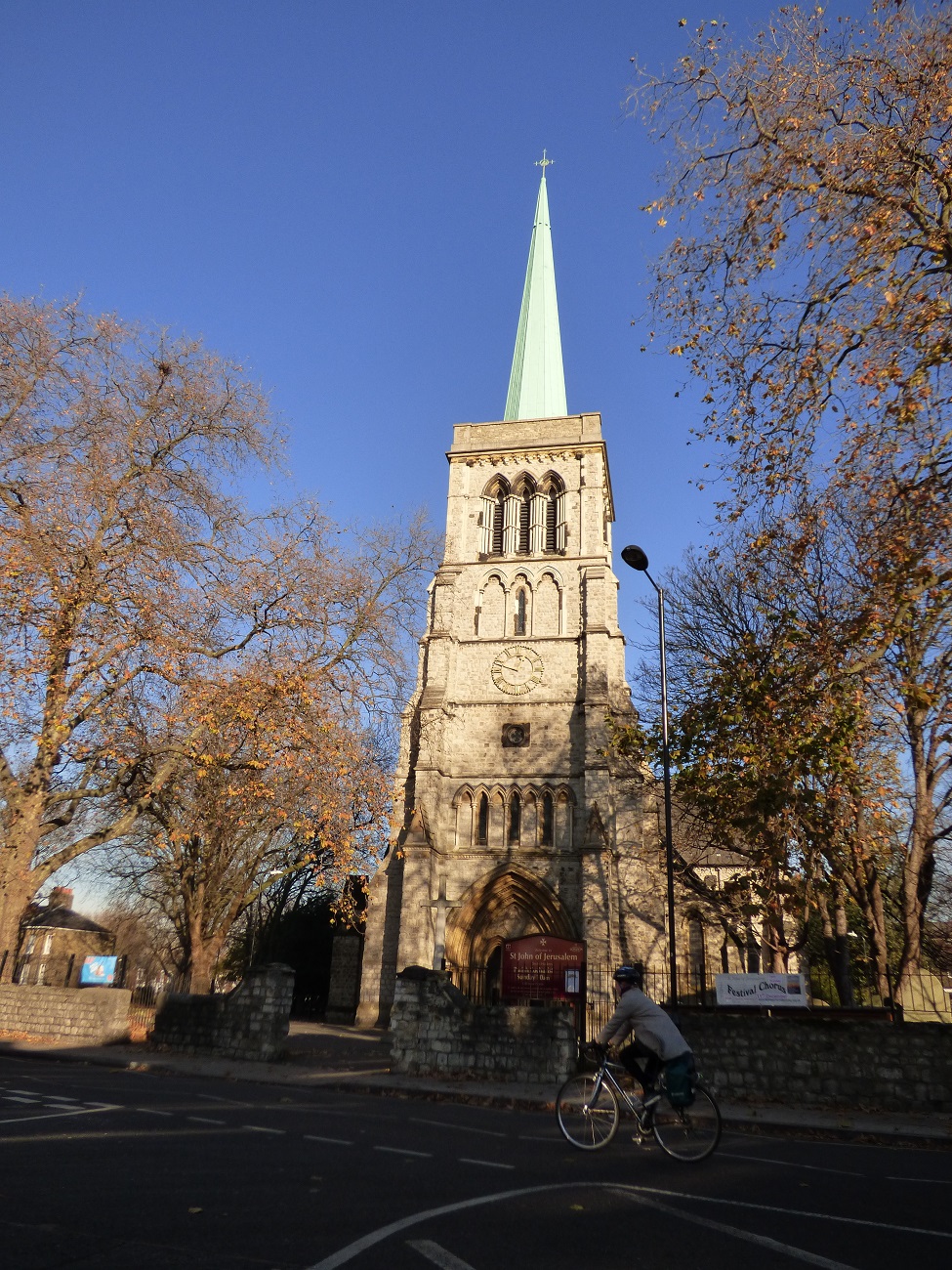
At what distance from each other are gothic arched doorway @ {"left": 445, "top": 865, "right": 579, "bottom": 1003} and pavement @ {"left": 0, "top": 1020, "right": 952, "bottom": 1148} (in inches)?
370

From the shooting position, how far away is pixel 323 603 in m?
17.9

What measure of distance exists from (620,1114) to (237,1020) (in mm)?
10218

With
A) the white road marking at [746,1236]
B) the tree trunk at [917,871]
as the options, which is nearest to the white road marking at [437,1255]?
the white road marking at [746,1236]

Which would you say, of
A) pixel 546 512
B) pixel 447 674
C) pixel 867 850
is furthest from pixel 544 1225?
pixel 546 512

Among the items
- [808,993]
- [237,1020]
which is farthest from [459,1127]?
[237,1020]

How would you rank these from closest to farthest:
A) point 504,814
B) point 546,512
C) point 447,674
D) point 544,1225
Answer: point 544,1225
point 504,814
point 447,674
point 546,512

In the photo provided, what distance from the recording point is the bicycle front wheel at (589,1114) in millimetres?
7035

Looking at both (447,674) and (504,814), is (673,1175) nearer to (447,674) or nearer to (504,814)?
(504,814)

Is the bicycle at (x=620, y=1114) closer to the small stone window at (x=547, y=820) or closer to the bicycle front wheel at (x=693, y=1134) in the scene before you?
the bicycle front wheel at (x=693, y=1134)

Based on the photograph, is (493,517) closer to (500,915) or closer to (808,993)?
(500,915)

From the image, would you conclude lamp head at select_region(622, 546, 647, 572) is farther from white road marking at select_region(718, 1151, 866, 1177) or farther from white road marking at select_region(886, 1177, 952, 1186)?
white road marking at select_region(886, 1177, 952, 1186)

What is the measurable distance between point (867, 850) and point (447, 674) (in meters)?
18.2

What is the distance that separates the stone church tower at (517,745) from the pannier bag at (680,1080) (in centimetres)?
1488

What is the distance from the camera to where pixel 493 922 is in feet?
91.5
